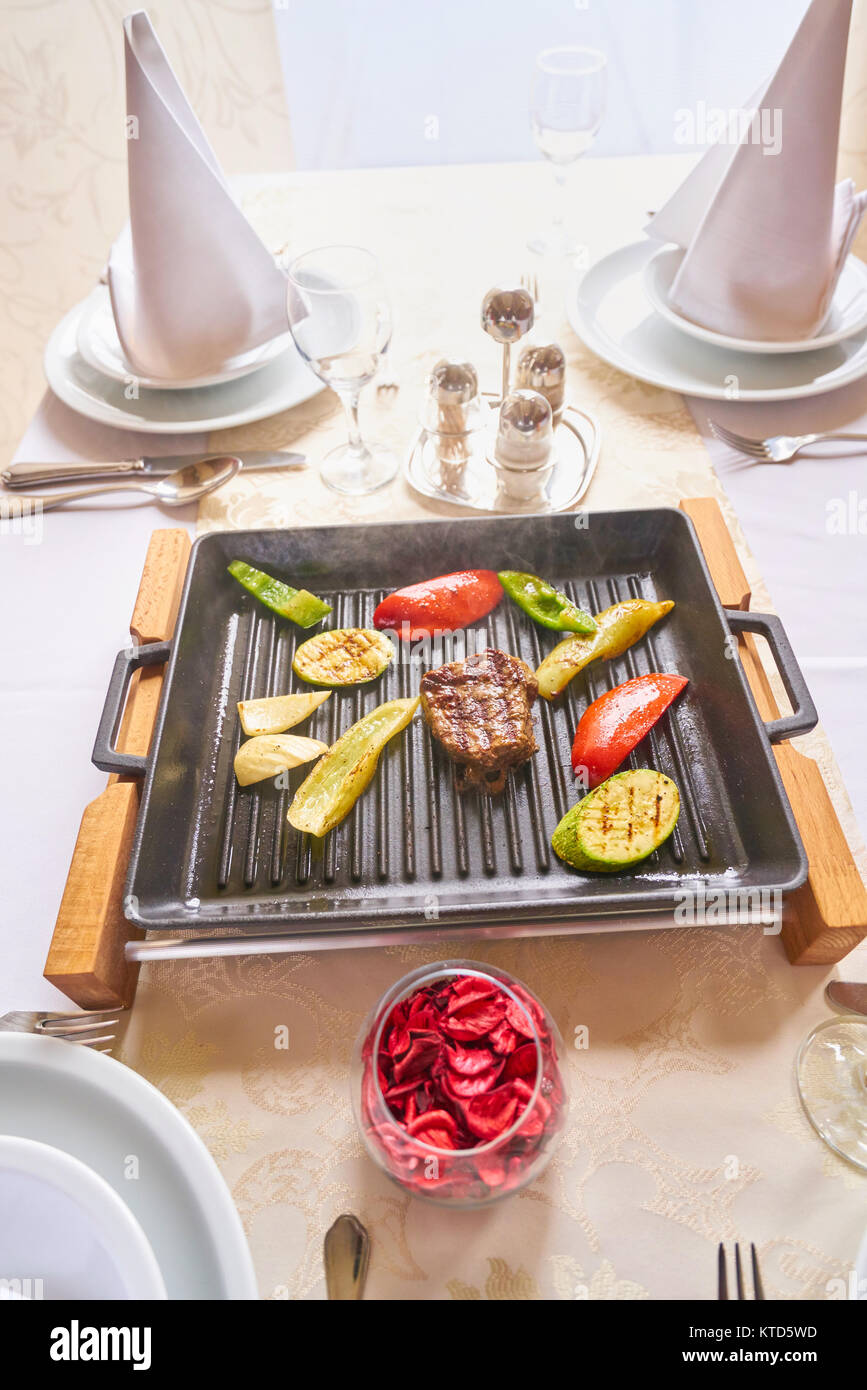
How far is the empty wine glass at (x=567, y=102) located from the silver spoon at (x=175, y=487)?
1.06 metres

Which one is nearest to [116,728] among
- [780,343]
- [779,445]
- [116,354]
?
[116,354]

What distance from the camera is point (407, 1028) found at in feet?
2.86

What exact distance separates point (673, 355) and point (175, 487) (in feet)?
3.75

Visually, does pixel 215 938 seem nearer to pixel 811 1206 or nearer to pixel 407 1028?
pixel 407 1028

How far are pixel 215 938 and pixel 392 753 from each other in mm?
396

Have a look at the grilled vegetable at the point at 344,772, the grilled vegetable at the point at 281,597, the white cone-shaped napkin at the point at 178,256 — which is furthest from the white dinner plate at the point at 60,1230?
the white cone-shaped napkin at the point at 178,256

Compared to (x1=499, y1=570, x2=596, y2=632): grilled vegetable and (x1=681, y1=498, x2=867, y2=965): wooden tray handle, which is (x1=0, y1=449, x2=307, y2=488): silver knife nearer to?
(x1=499, y1=570, x2=596, y2=632): grilled vegetable

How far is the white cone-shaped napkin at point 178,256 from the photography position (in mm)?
1615

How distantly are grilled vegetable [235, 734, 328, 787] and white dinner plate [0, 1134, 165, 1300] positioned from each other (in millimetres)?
552

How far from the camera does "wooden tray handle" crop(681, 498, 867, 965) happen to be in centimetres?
101

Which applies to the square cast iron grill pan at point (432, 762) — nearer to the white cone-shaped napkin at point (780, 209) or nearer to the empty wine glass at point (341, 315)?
the empty wine glass at point (341, 315)

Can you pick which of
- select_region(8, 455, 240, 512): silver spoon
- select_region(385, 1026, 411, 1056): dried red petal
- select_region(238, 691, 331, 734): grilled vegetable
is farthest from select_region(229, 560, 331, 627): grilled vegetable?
select_region(385, 1026, 411, 1056): dried red petal

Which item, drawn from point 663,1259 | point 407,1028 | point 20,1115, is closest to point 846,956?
point 663,1259

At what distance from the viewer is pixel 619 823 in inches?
44.8
